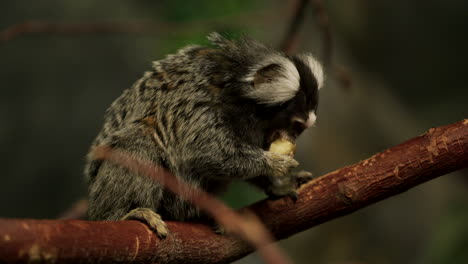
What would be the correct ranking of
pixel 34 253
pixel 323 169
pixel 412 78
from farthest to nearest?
pixel 412 78 < pixel 323 169 < pixel 34 253

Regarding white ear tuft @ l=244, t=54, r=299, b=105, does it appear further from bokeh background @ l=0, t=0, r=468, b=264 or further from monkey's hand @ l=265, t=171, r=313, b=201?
bokeh background @ l=0, t=0, r=468, b=264

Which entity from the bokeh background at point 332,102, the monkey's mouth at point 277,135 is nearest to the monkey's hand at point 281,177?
the monkey's mouth at point 277,135

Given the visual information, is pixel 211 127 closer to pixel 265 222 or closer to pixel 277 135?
pixel 277 135

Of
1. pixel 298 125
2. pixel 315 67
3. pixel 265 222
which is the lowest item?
pixel 265 222

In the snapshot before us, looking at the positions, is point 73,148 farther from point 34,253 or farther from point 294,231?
point 34,253

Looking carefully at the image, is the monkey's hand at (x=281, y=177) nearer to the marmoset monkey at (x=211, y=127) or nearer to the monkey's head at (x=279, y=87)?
the marmoset monkey at (x=211, y=127)

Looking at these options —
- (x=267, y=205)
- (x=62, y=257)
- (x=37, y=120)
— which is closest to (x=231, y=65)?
(x=267, y=205)

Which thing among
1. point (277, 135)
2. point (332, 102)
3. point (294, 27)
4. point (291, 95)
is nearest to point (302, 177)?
point (277, 135)
